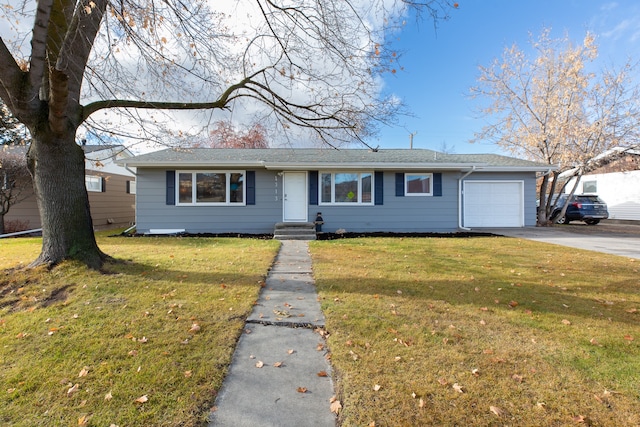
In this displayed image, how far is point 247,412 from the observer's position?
79.4 inches

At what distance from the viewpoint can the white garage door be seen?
42.2 ft

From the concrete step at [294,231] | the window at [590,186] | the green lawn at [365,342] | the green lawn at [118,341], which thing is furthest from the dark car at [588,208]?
the green lawn at [118,341]

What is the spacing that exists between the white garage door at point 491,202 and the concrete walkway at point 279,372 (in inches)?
426

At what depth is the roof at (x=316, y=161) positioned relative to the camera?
35.3 ft

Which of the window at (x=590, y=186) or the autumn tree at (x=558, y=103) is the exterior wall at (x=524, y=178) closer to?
the autumn tree at (x=558, y=103)

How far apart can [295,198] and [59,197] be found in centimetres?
747

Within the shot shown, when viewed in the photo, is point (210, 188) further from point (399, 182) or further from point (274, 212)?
point (399, 182)

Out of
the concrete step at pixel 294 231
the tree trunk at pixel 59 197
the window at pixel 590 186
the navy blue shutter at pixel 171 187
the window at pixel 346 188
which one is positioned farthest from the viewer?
the window at pixel 590 186

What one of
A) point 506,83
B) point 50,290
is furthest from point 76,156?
point 506,83

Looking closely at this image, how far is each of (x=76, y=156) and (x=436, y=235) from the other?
10086 millimetres

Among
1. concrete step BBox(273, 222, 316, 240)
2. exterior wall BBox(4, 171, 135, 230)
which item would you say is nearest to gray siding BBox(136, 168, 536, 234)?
concrete step BBox(273, 222, 316, 240)

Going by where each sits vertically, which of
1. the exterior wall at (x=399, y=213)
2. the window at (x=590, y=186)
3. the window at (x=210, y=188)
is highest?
the window at (x=590, y=186)

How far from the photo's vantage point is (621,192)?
771 inches

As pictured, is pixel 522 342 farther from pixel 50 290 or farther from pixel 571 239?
pixel 571 239
